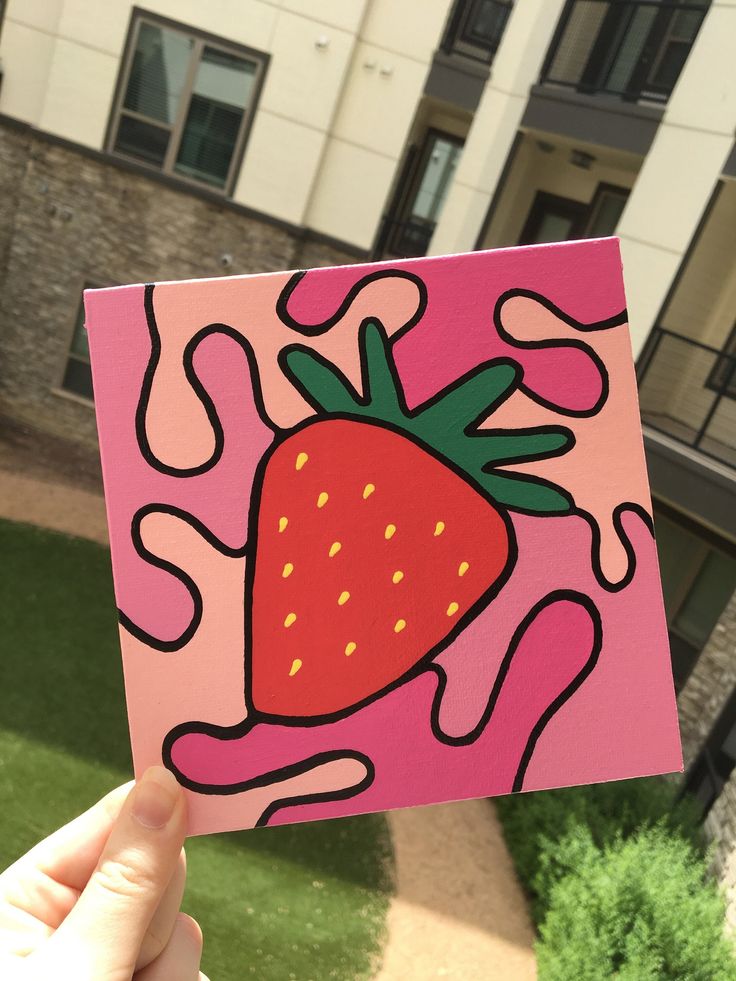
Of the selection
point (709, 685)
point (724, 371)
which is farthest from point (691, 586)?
point (724, 371)

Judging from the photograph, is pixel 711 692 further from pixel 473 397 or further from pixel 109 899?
pixel 109 899

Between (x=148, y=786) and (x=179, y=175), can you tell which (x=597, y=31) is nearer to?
(x=179, y=175)

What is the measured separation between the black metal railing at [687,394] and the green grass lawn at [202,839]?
5430 mm

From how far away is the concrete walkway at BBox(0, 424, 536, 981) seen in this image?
5.52 meters

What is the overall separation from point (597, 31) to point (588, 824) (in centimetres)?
884

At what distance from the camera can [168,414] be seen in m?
1.65

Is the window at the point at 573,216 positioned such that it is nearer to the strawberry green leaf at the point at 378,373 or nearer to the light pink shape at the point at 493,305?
the light pink shape at the point at 493,305

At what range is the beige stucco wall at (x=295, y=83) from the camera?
960cm

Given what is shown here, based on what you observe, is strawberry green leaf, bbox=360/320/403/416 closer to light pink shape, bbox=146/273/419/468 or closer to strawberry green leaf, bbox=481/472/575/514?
light pink shape, bbox=146/273/419/468

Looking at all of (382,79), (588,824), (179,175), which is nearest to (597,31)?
(382,79)

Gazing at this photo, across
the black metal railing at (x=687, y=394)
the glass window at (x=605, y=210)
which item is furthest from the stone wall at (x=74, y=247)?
the black metal railing at (x=687, y=394)

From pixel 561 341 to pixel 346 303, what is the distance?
51 cm

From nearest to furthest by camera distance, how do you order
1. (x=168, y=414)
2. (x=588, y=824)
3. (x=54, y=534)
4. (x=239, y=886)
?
(x=168, y=414), (x=239, y=886), (x=588, y=824), (x=54, y=534)

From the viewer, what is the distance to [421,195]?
11.4m
